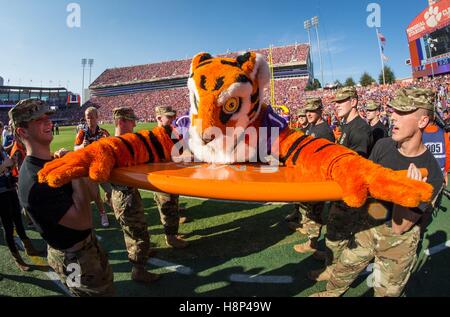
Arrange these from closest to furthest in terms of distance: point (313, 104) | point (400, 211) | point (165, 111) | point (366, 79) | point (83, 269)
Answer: point (83, 269), point (400, 211), point (165, 111), point (313, 104), point (366, 79)

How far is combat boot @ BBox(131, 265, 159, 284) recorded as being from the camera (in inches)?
131

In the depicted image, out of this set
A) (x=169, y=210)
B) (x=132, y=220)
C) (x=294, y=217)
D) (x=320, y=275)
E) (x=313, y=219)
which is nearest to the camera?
(x=132, y=220)

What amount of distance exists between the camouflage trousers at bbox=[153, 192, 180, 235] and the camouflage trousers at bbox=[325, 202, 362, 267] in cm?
221

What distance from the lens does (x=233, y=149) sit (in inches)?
90.5

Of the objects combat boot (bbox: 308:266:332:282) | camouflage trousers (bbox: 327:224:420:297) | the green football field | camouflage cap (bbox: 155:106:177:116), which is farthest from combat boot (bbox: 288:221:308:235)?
camouflage cap (bbox: 155:106:177:116)

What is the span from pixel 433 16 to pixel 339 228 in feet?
139

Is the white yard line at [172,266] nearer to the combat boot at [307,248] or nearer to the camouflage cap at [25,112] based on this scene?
the combat boot at [307,248]

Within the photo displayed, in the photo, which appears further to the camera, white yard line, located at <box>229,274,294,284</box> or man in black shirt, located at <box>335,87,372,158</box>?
man in black shirt, located at <box>335,87,372,158</box>

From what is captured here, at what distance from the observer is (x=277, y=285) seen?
323cm

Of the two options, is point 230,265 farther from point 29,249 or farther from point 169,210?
Answer: point 29,249

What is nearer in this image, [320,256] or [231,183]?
[231,183]

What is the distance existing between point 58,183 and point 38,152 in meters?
0.65

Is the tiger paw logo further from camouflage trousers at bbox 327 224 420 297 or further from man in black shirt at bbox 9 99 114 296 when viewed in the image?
man in black shirt at bbox 9 99 114 296

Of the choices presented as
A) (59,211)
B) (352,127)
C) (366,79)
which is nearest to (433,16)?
(366,79)
